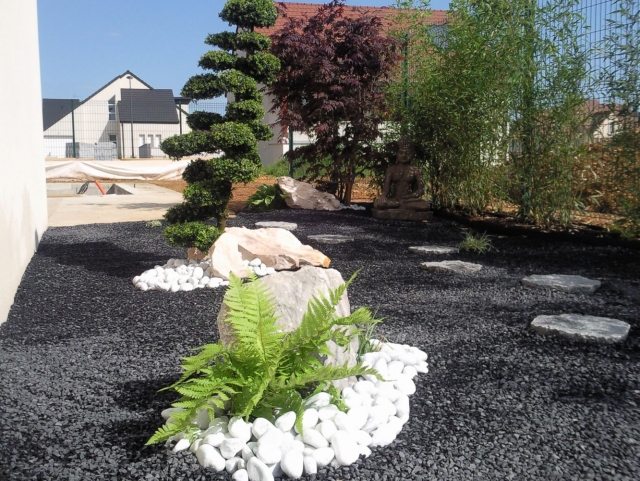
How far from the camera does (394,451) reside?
2.03 m

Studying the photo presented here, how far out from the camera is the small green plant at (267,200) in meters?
9.09

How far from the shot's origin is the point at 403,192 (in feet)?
27.2

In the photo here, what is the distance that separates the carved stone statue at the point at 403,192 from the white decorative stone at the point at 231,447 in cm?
633

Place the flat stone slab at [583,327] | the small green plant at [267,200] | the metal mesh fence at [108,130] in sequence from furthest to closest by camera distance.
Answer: the metal mesh fence at [108,130] < the small green plant at [267,200] < the flat stone slab at [583,327]

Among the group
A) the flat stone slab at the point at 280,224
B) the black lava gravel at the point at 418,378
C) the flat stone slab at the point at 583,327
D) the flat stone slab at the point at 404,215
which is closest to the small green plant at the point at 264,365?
the black lava gravel at the point at 418,378

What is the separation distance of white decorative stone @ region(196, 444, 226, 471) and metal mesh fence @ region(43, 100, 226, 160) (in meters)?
13.0

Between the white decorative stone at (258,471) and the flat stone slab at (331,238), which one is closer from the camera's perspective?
the white decorative stone at (258,471)

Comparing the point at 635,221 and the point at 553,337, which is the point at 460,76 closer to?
the point at 635,221

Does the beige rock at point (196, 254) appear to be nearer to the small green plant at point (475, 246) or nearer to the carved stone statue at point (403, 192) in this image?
the small green plant at point (475, 246)

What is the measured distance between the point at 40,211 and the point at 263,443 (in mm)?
5658

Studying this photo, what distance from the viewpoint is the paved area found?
27.4ft

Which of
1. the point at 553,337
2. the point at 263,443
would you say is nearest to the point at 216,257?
the point at 553,337

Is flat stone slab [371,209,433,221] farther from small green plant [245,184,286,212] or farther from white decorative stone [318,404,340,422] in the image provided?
white decorative stone [318,404,340,422]

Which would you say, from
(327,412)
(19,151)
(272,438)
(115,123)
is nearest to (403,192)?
(19,151)
